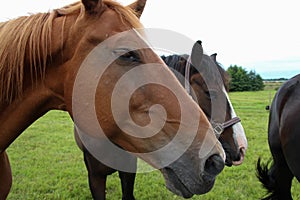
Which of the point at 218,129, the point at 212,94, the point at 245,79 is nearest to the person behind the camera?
the point at 218,129

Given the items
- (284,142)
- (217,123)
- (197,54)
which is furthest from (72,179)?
(284,142)

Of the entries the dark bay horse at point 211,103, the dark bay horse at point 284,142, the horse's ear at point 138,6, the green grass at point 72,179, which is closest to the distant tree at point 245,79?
the green grass at point 72,179

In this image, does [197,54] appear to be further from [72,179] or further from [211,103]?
[72,179]

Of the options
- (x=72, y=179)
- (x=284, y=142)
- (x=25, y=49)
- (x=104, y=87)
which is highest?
(x=25, y=49)

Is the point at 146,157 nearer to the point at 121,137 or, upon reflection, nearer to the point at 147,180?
the point at 121,137

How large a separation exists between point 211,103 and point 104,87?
1.58m

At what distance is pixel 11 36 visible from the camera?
61.0 inches

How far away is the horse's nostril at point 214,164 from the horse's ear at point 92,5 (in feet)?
3.00

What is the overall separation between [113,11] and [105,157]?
1.76 meters

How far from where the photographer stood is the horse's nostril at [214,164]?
1327 mm

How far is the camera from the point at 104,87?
143cm

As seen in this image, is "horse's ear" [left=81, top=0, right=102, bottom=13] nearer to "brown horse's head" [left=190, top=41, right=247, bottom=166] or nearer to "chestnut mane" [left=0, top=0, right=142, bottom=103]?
"chestnut mane" [left=0, top=0, right=142, bottom=103]

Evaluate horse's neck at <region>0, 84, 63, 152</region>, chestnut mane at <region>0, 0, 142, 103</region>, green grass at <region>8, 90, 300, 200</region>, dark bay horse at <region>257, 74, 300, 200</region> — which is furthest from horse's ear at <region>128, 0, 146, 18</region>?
green grass at <region>8, 90, 300, 200</region>

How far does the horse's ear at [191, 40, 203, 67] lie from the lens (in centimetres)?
286
